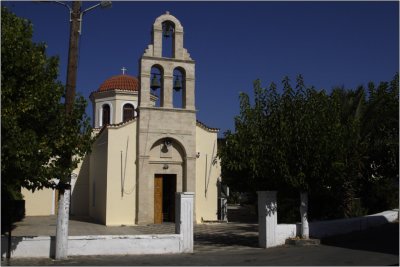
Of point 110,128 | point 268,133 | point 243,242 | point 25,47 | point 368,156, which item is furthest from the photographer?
point 110,128

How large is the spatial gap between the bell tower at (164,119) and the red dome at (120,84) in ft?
31.8

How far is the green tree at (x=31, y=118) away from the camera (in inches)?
404

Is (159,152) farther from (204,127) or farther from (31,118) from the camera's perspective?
(31,118)

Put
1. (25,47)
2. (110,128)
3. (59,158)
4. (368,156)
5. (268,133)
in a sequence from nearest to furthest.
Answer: (25,47) → (59,158) → (268,133) → (368,156) → (110,128)

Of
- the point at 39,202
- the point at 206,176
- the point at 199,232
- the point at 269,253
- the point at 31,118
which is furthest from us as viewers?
the point at 39,202

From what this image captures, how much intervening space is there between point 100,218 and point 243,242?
963cm

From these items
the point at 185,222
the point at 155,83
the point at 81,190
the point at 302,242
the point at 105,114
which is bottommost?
the point at 302,242

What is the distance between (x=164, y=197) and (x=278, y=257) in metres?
11.3

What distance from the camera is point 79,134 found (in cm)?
1206

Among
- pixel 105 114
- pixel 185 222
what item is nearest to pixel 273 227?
pixel 185 222

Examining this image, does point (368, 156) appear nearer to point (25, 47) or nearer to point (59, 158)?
point (59, 158)

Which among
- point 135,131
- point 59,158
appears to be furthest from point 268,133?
point 135,131

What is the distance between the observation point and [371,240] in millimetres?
14641

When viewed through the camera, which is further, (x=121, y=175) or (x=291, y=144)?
(x=121, y=175)
